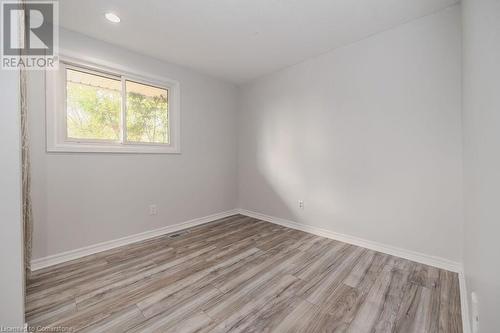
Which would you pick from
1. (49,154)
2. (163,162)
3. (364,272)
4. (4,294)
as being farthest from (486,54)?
(49,154)

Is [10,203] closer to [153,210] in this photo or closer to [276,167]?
[153,210]

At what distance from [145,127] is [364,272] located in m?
3.16

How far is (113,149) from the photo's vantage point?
242 cm

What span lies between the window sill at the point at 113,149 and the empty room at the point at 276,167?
16mm

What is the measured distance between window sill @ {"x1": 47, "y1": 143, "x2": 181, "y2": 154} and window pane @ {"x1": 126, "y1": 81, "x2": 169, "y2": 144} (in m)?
0.13

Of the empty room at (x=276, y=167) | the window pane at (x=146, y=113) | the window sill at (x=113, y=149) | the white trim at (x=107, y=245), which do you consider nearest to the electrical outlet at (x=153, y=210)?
the empty room at (x=276, y=167)

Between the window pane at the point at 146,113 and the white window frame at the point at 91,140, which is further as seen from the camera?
the window pane at the point at 146,113

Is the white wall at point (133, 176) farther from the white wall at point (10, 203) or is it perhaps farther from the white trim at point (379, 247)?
the white trim at point (379, 247)

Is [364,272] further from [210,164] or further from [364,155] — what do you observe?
[210,164]

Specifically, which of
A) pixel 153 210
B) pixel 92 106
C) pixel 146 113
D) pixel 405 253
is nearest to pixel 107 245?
pixel 153 210

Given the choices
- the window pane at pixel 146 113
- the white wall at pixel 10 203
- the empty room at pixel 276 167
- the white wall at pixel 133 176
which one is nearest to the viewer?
the white wall at pixel 10 203

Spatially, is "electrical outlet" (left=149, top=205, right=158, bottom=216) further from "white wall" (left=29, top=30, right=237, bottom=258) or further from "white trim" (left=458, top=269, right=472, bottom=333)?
"white trim" (left=458, top=269, right=472, bottom=333)

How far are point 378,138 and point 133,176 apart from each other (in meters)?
3.06

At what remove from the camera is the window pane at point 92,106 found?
222 cm
